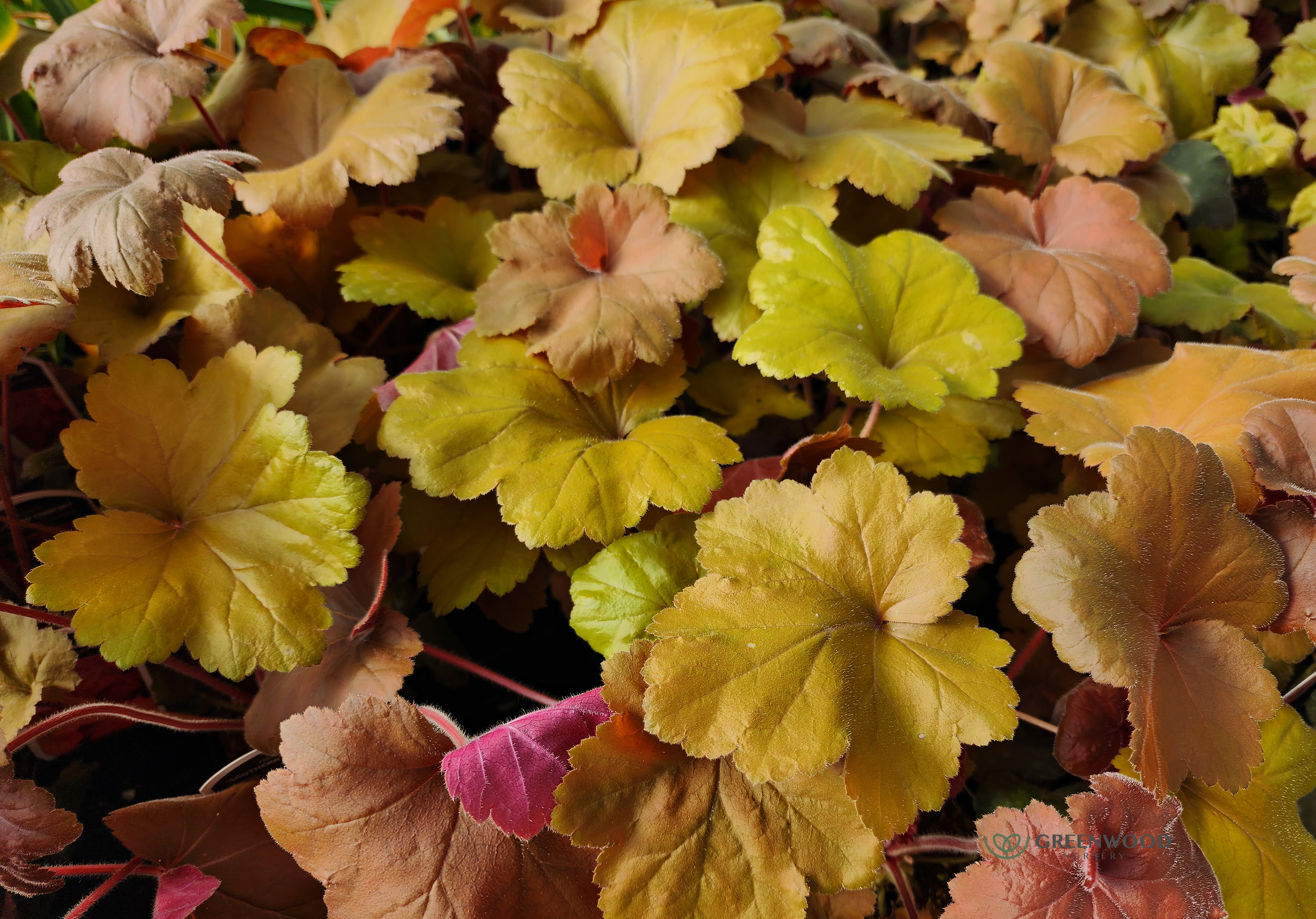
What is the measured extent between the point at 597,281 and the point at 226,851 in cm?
79

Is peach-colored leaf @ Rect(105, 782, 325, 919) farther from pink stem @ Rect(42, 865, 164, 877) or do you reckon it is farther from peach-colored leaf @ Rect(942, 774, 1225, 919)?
peach-colored leaf @ Rect(942, 774, 1225, 919)

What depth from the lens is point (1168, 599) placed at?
804mm

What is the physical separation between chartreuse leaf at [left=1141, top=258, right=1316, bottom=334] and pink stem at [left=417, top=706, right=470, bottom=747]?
118cm

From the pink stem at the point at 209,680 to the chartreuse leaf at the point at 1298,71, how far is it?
2335mm

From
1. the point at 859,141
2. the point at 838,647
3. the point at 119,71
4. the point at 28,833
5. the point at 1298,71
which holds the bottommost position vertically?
the point at 28,833

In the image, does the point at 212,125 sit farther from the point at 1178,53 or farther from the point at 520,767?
the point at 1178,53

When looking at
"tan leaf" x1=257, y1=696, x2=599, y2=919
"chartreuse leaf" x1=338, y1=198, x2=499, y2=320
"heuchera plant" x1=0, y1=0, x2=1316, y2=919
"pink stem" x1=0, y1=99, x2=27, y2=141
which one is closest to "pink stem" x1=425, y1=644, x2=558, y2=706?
"heuchera plant" x1=0, y1=0, x2=1316, y2=919

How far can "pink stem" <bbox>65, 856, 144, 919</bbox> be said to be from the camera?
81 centimetres

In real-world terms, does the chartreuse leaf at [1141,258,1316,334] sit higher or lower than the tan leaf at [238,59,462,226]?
lower

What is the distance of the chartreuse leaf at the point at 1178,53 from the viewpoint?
5.93ft

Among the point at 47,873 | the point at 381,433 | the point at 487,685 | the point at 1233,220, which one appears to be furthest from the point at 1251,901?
the point at 1233,220

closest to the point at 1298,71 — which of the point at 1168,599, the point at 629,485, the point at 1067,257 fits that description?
the point at 1067,257

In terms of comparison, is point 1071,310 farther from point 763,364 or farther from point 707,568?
point 707,568

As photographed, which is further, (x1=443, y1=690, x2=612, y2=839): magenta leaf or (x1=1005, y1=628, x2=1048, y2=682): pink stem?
(x1=1005, y1=628, x2=1048, y2=682): pink stem
